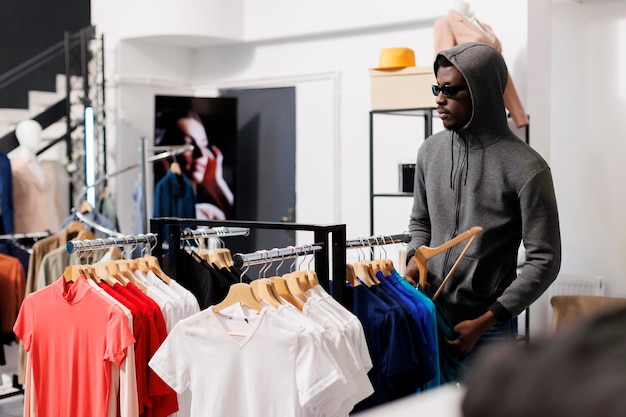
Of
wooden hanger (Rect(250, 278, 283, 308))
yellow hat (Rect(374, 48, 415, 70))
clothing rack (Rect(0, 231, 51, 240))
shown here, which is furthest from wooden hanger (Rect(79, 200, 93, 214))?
wooden hanger (Rect(250, 278, 283, 308))

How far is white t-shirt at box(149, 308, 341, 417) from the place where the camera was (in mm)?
2068

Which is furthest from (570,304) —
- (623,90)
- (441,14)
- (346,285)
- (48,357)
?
(48,357)

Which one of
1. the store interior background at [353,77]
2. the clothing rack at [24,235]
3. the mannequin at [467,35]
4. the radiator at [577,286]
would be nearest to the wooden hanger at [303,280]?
the mannequin at [467,35]

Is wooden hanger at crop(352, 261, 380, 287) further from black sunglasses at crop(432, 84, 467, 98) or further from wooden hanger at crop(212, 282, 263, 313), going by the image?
black sunglasses at crop(432, 84, 467, 98)

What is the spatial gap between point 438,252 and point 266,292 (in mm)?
630

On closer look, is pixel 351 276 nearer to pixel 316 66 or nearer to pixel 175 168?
pixel 175 168

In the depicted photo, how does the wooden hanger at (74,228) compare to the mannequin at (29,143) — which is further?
the mannequin at (29,143)

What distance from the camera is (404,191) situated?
4.88m

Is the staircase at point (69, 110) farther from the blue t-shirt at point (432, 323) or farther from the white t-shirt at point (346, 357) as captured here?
the white t-shirt at point (346, 357)

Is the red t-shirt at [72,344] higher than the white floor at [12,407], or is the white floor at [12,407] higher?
the red t-shirt at [72,344]

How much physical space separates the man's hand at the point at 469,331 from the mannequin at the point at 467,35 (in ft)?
7.54

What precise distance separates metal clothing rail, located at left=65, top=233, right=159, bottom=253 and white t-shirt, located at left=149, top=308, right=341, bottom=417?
623 mm

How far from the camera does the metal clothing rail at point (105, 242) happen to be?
8.74 ft

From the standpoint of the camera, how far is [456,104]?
2715mm
